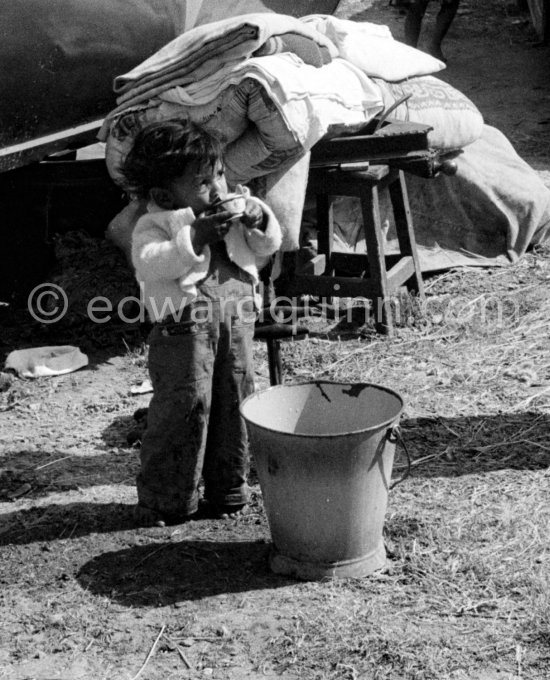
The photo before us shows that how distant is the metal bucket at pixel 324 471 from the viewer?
323cm

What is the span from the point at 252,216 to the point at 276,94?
168 centimetres

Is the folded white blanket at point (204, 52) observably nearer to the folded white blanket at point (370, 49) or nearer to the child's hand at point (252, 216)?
the folded white blanket at point (370, 49)

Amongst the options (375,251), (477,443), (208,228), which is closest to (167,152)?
(208,228)

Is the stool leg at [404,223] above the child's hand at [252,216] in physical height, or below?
below

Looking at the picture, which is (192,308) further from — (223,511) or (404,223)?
(404,223)

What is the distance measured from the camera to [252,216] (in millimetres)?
3543

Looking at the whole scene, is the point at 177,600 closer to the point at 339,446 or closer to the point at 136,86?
the point at 339,446

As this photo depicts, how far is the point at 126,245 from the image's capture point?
6062 mm

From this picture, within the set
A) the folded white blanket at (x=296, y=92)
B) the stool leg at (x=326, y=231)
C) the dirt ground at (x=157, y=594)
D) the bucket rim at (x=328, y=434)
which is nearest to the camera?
the dirt ground at (x=157, y=594)

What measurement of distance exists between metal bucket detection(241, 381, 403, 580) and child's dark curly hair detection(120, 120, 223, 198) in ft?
2.64

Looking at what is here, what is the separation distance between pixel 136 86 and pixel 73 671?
3230 millimetres

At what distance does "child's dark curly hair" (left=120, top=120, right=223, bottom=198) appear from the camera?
3.44 m

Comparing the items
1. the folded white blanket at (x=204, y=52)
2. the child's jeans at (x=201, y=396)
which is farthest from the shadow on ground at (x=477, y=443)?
the folded white blanket at (x=204, y=52)

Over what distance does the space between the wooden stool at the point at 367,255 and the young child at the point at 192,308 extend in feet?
7.35
